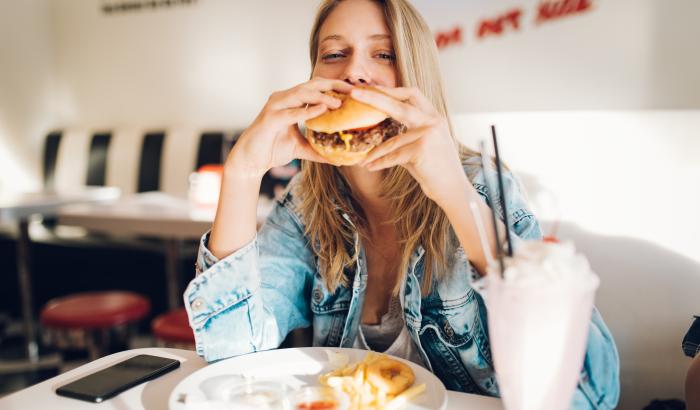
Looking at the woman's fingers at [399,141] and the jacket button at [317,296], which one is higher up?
the woman's fingers at [399,141]

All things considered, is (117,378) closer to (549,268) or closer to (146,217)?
(549,268)

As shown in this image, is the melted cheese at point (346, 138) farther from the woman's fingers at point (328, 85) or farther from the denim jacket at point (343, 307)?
the denim jacket at point (343, 307)

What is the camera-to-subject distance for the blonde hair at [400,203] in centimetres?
125

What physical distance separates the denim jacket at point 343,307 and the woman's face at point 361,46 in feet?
1.01

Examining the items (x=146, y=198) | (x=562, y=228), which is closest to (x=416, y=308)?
(x=562, y=228)

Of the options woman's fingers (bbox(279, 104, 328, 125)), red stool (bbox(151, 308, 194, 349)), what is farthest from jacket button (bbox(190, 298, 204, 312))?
red stool (bbox(151, 308, 194, 349))

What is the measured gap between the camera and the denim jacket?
110cm

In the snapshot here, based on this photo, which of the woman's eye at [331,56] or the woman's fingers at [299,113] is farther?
the woman's eye at [331,56]

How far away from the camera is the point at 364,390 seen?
85 cm

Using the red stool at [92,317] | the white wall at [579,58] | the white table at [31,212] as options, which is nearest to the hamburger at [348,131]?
the white wall at [579,58]

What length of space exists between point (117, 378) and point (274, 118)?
56cm

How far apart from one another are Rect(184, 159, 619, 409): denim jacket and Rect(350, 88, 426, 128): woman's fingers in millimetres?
206

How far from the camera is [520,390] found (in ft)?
2.29

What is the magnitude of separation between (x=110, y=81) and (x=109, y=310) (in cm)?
304
